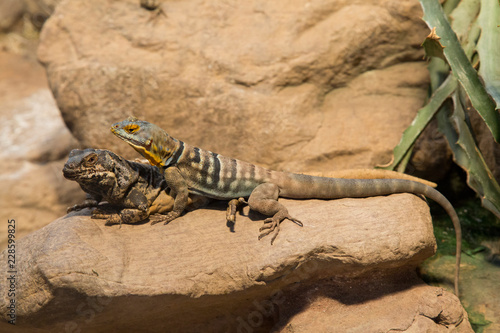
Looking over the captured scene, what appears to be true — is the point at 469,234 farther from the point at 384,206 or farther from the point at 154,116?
the point at 154,116

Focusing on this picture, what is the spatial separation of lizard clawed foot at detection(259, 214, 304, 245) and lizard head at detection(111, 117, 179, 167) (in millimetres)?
1169

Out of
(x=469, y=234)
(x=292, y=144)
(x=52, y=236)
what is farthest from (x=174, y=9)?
(x=469, y=234)

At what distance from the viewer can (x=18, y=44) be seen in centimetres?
1191

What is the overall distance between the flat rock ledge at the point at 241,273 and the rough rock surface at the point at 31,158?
361cm

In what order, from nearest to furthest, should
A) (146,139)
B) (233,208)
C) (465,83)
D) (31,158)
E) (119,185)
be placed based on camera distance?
1. (146,139)
2. (119,185)
3. (233,208)
4. (465,83)
5. (31,158)

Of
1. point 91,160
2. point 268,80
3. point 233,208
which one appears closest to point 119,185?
point 91,160

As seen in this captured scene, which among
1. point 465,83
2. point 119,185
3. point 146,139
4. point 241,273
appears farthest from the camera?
point 465,83

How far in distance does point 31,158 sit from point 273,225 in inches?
245

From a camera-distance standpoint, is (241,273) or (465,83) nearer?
(241,273)

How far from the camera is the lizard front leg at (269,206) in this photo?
14.2 feet

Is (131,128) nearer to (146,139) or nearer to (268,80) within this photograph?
(146,139)

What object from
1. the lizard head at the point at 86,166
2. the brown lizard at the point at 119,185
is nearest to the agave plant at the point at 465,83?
the brown lizard at the point at 119,185

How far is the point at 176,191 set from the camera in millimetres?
4523

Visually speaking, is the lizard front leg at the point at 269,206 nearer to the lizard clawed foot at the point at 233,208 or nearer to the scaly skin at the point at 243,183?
the scaly skin at the point at 243,183
